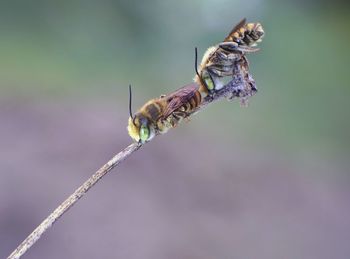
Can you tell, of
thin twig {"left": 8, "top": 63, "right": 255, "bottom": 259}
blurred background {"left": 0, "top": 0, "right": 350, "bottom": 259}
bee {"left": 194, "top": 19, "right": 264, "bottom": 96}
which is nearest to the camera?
thin twig {"left": 8, "top": 63, "right": 255, "bottom": 259}

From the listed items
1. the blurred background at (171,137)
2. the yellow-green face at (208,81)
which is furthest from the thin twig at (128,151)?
the blurred background at (171,137)

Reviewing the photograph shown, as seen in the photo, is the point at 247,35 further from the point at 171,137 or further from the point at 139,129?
the point at 171,137

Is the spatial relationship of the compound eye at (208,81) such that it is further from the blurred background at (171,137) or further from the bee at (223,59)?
the blurred background at (171,137)

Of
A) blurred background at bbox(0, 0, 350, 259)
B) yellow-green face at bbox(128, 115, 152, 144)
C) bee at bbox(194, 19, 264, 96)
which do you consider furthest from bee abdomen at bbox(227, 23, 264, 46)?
blurred background at bbox(0, 0, 350, 259)

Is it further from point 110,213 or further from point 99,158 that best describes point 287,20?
point 110,213

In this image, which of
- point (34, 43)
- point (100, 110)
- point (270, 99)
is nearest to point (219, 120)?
point (270, 99)

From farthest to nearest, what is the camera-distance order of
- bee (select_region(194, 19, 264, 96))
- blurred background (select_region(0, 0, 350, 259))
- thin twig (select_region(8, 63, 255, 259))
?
1. blurred background (select_region(0, 0, 350, 259))
2. bee (select_region(194, 19, 264, 96))
3. thin twig (select_region(8, 63, 255, 259))

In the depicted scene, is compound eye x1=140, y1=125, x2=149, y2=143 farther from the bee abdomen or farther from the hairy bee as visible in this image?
the bee abdomen
